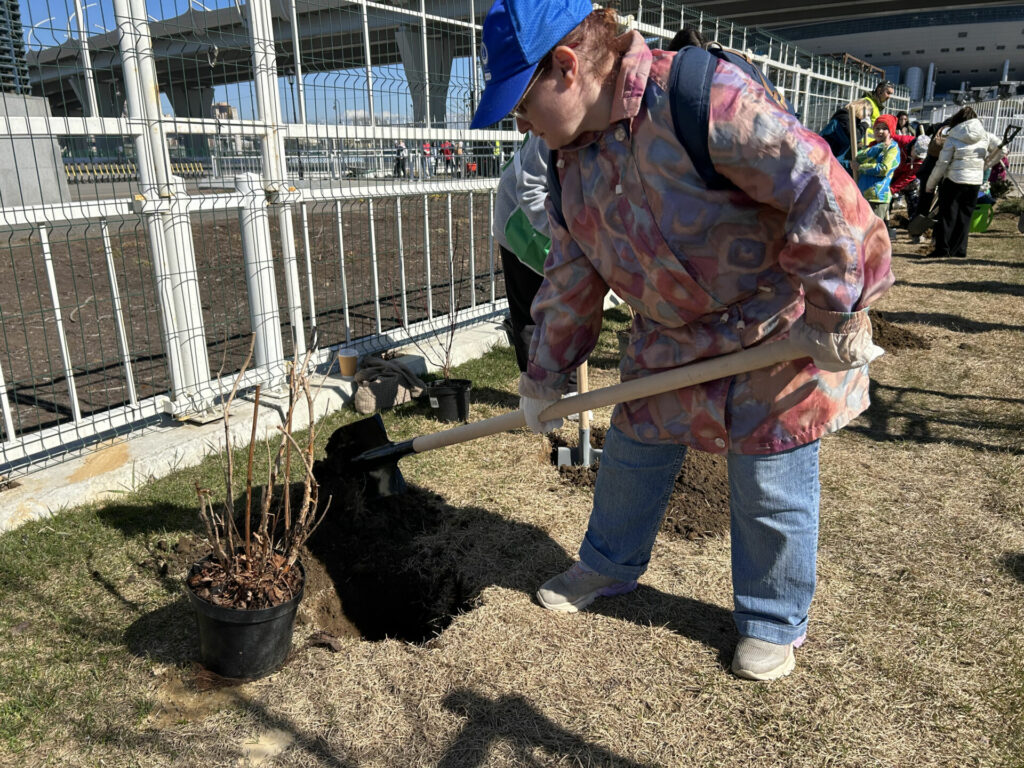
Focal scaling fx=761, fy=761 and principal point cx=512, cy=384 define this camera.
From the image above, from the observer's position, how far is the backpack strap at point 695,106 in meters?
1.80

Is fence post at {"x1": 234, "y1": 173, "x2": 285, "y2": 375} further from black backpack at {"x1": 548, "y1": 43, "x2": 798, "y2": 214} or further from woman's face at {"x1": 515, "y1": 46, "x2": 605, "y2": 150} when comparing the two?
black backpack at {"x1": 548, "y1": 43, "x2": 798, "y2": 214}

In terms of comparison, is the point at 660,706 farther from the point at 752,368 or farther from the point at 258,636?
the point at 258,636

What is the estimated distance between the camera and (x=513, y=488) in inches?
152

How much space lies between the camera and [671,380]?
2168 millimetres

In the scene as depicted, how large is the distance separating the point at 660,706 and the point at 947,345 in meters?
5.37

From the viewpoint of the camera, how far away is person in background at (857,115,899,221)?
9523 mm

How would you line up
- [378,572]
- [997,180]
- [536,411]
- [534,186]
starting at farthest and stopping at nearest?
[997,180], [534,186], [378,572], [536,411]

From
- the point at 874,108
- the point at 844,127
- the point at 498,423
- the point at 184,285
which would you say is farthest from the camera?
the point at 874,108

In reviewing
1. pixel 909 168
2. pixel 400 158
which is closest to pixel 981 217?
pixel 909 168

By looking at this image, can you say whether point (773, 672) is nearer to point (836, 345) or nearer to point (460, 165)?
point (836, 345)

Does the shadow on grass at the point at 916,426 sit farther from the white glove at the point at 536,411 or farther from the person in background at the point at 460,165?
the person in background at the point at 460,165

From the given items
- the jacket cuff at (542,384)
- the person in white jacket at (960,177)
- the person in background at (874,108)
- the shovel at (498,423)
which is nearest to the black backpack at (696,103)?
the shovel at (498,423)

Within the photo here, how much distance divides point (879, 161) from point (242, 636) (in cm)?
968

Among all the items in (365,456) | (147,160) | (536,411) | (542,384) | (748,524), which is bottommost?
(365,456)
